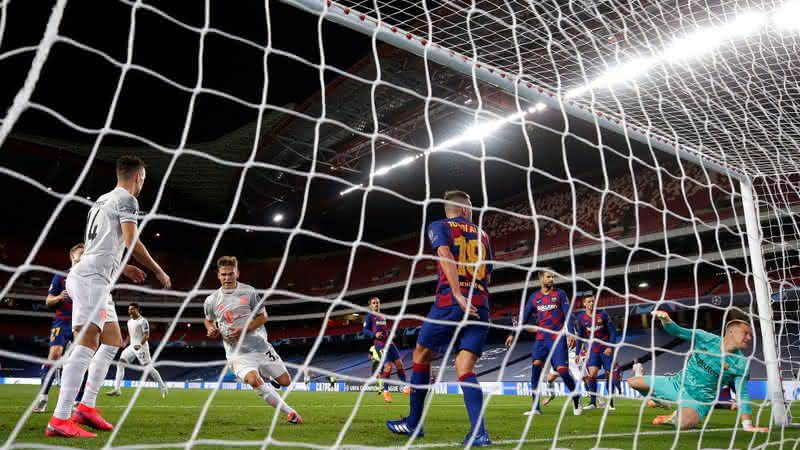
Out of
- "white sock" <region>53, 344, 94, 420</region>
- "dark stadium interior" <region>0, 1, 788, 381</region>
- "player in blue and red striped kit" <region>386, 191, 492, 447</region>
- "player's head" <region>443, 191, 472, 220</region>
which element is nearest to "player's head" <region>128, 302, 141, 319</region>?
"dark stadium interior" <region>0, 1, 788, 381</region>

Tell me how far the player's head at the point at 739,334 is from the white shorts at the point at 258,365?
3.50 meters

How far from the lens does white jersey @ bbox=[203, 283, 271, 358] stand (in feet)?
15.9

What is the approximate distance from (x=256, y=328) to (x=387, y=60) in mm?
9810

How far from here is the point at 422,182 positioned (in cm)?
2323

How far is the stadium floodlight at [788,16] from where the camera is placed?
4.34 metres

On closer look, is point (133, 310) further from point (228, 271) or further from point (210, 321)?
point (228, 271)

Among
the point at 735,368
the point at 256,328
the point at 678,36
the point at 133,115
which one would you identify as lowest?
the point at 735,368

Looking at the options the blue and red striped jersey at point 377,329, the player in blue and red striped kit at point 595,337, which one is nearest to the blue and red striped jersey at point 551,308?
the player in blue and red striped kit at point 595,337

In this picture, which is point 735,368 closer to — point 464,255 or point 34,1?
point 464,255

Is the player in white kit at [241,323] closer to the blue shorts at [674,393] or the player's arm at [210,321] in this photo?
the player's arm at [210,321]

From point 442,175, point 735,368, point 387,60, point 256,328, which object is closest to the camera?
point 735,368

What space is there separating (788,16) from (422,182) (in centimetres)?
1899

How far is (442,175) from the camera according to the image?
72.9ft

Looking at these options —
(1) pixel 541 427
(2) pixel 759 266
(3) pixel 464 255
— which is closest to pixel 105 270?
(3) pixel 464 255
